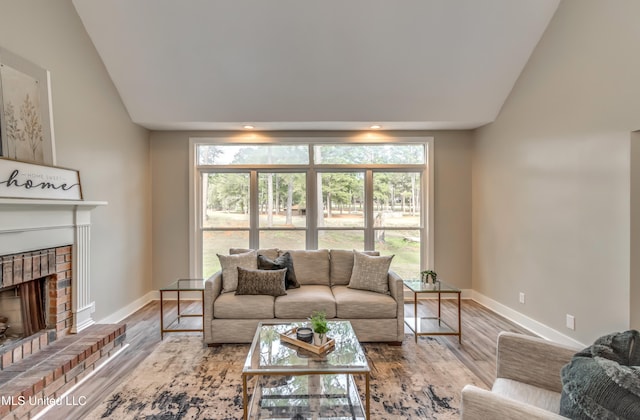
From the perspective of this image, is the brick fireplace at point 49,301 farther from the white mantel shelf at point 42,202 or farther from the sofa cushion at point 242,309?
the sofa cushion at point 242,309

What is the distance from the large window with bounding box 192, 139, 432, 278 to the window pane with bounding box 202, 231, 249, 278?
2 cm

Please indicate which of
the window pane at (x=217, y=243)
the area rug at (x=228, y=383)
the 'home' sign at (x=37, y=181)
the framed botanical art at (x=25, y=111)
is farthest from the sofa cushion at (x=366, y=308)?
the framed botanical art at (x=25, y=111)

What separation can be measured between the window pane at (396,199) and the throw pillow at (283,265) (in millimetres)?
1743

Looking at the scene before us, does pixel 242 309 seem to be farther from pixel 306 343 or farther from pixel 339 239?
pixel 339 239

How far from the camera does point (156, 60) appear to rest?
340 centimetres

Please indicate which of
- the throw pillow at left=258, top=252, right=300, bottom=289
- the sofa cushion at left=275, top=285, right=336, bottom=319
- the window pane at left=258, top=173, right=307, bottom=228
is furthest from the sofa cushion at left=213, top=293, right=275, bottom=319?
the window pane at left=258, top=173, right=307, bottom=228

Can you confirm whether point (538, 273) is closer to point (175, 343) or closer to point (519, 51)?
point (519, 51)

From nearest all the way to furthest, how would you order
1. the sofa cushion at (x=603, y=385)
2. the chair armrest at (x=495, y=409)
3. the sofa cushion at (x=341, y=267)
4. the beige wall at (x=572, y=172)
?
the sofa cushion at (x=603, y=385)
the chair armrest at (x=495, y=409)
the beige wall at (x=572, y=172)
the sofa cushion at (x=341, y=267)

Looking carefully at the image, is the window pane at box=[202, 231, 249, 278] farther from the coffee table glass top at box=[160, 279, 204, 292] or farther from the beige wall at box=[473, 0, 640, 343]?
the beige wall at box=[473, 0, 640, 343]

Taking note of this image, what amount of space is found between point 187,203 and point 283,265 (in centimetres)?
204

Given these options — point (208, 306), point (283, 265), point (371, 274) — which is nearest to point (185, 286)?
point (208, 306)

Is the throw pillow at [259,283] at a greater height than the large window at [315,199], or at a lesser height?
lesser

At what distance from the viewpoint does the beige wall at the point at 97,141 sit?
2.68 m

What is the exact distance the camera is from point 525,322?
141 inches
